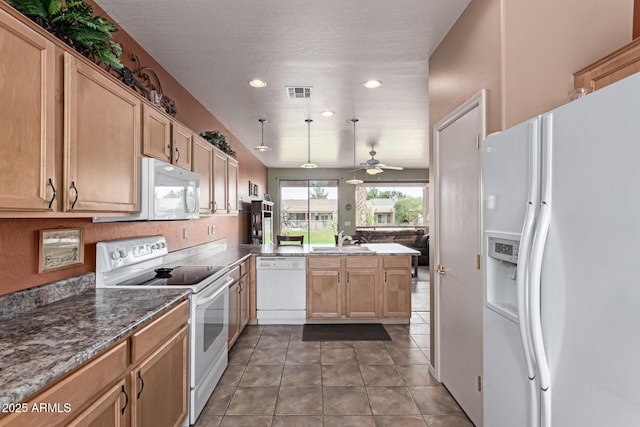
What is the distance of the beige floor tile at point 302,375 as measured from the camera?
2564mm

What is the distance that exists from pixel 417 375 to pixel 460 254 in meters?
1.23

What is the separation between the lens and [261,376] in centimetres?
266

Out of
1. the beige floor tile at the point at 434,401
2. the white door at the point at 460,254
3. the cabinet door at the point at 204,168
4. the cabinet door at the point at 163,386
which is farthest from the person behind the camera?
the cabinet door at the point at 204,168

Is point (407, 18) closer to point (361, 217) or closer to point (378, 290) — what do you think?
point (378, 290)

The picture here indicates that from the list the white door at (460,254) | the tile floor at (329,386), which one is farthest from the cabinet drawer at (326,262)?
the white door at (460,254)

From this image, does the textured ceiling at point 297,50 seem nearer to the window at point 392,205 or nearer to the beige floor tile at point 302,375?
the beige floor tile at point 302,375

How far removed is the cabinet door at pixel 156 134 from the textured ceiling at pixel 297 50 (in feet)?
2.20

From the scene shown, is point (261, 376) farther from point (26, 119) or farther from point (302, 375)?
point (26, 119)

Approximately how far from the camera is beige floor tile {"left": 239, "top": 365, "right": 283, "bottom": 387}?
2.54 meters

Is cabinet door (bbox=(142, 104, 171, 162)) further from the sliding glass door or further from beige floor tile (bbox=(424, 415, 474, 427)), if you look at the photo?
the sliding glass door

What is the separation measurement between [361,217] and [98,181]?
7.82m

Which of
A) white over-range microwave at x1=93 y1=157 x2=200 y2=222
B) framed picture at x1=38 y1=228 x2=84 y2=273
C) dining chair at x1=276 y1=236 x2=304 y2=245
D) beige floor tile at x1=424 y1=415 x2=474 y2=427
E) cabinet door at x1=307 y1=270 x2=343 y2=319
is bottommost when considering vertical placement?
beige floor tile at x1=424 y1=415 x2=474 y2=427

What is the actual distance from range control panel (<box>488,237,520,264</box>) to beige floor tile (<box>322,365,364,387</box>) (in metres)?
1.80

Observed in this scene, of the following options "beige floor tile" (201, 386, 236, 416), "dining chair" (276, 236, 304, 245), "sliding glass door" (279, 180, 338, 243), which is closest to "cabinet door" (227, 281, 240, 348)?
"beige floor tile" (201, 386, 236, 416)
